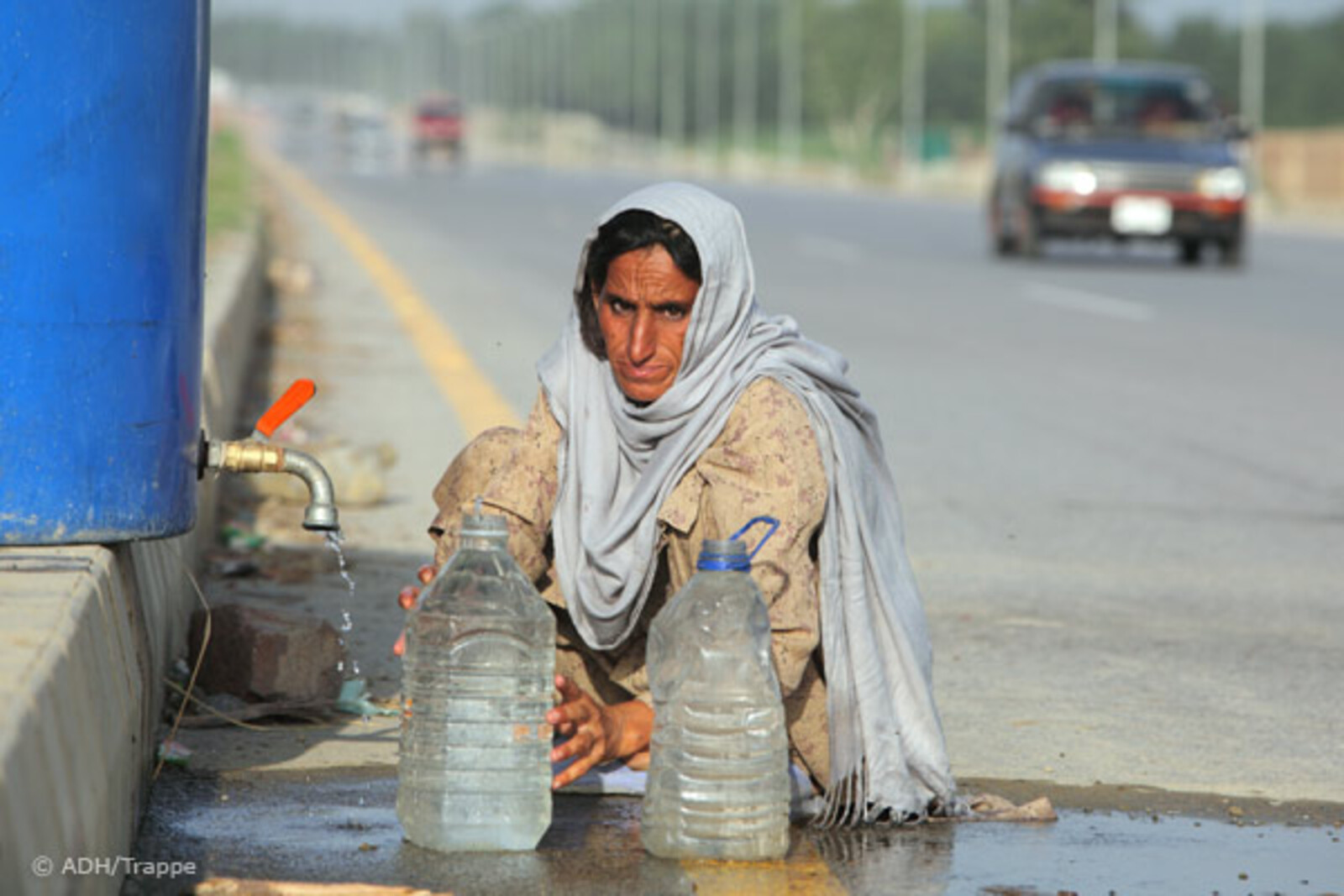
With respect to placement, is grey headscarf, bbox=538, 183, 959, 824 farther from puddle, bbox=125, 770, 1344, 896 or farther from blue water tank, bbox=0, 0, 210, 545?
blue water tank, bbox=0, 0, 210, 545

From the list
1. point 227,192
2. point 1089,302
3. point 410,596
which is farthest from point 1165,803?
point 227,192

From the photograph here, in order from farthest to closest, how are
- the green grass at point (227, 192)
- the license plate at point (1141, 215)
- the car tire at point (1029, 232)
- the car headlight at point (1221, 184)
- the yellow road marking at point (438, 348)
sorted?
the car tire at point (1029, 232)
the license plate at point (1141, 215)
the car headlight at point (1221, 184)
the green grass at point (227, 192)
the yellow road marking at point (438, 348)

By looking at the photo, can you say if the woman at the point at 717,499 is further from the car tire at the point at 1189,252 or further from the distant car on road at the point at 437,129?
the distant car on road at the point at 437,129

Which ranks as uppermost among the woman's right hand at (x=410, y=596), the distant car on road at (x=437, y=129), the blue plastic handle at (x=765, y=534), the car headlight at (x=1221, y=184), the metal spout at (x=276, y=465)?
the distant car on road at (x=437, y=129)

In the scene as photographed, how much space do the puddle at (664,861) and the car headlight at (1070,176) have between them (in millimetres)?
18709

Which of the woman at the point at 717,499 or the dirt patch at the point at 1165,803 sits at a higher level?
the woman at the point at 717,499

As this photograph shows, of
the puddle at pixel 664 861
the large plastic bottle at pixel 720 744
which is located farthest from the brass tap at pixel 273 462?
the large plastic bottle at pixel 720 744

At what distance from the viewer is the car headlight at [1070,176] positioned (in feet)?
74.0

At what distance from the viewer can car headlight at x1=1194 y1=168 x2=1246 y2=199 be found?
22453mm

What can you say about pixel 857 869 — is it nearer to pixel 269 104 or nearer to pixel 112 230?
pixel 112 230

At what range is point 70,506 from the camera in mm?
3785

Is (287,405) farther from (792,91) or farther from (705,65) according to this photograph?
(705,65)

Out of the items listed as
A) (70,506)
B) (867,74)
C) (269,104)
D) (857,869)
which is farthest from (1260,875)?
(269,104)

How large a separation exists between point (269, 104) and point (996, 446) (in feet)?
530
